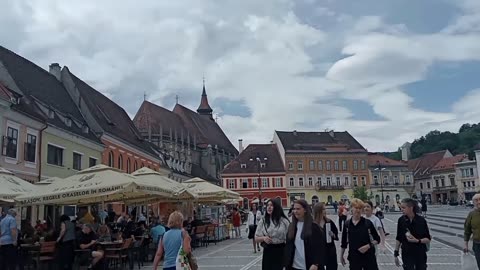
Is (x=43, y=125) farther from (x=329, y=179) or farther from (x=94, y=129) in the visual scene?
(x=329, y=179)

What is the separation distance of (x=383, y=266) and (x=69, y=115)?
1012 inches

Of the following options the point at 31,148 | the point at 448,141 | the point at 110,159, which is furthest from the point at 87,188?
the point at 448,141

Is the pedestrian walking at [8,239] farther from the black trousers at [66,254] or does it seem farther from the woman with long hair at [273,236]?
the woman with long hair at [273,236]

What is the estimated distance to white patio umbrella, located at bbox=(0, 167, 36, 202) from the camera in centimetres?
1477

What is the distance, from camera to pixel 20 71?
110ft

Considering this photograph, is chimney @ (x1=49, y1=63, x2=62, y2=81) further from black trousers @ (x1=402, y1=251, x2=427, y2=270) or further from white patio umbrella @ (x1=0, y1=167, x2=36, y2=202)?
black trousers @ (x1=402, y1=251, x2=427, y2=270)

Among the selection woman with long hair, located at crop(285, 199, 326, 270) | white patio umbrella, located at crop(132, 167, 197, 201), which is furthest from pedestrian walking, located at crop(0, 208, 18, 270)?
woman with long hair, located at crop(285, 199, 326, 270)

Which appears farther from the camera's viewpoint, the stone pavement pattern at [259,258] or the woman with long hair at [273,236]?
the stone pavement pattern at [259,258]

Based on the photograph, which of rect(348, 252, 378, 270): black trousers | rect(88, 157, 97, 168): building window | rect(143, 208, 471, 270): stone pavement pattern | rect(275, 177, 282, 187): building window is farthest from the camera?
rect(275, 177, 282, 187): building window

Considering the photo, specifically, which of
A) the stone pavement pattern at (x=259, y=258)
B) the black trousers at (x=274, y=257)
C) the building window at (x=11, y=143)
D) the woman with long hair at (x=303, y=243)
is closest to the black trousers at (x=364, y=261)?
the black trousers at (x=274, y=257)

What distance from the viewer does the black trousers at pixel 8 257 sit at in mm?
13765

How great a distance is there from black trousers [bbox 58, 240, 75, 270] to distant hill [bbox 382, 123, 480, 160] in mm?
121086

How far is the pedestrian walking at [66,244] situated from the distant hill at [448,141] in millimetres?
121088

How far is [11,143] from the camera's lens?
25688mm
